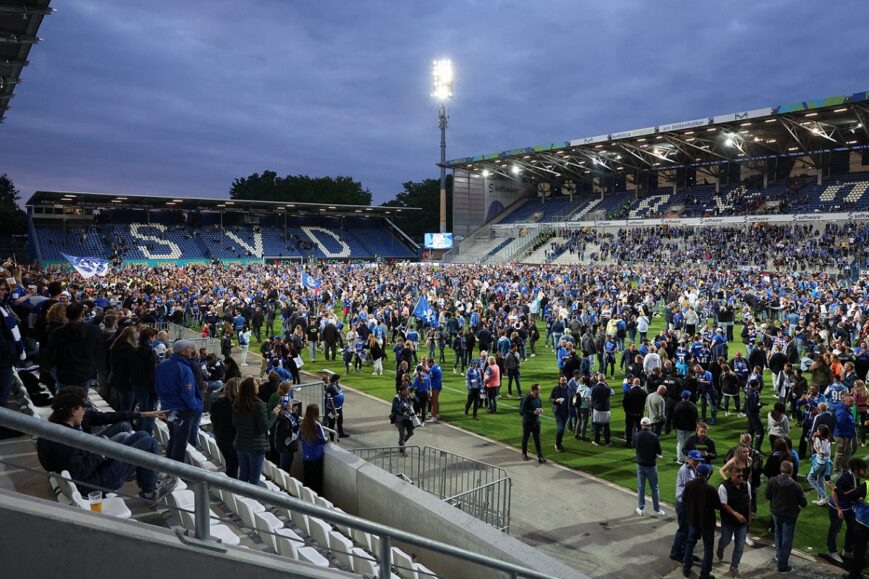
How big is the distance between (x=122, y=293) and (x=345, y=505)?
22541mm

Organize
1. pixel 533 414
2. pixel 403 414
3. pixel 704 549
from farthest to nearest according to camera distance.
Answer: pixel 403 414 → pixel 533 414 → pixel 704 549

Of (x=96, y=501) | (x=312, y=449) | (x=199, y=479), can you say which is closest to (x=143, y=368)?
(x=312, y=449)

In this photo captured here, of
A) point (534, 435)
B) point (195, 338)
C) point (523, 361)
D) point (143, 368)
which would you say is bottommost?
point (523, 361)

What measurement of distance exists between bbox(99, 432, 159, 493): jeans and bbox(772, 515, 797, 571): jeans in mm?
7132

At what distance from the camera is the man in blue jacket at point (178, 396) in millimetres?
6250

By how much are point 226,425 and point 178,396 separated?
2.30ft

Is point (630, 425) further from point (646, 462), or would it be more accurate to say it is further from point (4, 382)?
point (4, 382)

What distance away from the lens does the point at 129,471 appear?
451 centimetres

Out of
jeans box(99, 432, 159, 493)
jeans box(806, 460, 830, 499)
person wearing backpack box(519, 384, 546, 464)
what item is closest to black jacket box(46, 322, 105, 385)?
jeans box(99, 432, 159, 493)

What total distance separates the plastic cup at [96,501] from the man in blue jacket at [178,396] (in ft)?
6.36

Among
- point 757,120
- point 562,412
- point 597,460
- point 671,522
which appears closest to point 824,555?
point 671,522

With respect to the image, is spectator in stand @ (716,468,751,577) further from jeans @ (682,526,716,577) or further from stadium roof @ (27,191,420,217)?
stadium roof @ (27,191,420,217)

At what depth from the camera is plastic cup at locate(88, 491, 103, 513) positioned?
154 inches

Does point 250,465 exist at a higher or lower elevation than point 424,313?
lower
